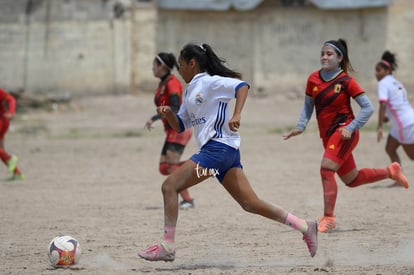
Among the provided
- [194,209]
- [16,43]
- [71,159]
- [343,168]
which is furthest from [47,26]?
[343,168]

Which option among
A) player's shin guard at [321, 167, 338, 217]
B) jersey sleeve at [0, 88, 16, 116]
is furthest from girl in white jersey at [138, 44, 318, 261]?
jersey sleeve at [0, 88, 16, 116]

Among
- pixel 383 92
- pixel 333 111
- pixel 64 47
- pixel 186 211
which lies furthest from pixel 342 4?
pixel 333 111

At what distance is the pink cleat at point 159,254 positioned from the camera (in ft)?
21.9

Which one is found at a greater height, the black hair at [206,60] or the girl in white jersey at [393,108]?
the black hair at [206,60]

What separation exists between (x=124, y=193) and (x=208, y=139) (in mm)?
5218

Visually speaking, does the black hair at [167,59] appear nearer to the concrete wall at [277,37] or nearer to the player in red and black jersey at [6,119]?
the player in red and black jersey at [6,119]

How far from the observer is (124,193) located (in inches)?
464

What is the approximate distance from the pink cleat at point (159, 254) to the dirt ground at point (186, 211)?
12cm

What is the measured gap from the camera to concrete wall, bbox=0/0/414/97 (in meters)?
23.1

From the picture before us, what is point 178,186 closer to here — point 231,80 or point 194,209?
point 231,80

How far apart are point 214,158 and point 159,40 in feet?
57.5

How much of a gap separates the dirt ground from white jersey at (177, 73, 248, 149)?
3.58 feet

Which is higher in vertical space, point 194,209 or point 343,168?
point 343,168

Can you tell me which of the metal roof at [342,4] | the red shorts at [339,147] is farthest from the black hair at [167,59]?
the metal roof at [342,4]
